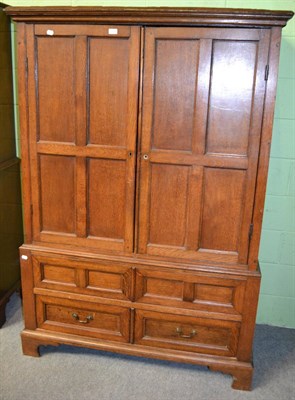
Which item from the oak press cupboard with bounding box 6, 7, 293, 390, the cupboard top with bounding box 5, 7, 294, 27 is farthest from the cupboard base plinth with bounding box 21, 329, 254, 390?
the cupboard top with bounding box 5, 7, 294, 27

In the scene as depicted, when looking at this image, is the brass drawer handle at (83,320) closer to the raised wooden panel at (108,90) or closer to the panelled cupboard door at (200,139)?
the panelled cupboard door at (200,139)

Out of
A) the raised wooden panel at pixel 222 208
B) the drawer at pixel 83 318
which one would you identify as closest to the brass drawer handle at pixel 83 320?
the drawer at pixel 83 318

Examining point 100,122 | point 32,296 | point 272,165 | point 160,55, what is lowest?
point 32,296

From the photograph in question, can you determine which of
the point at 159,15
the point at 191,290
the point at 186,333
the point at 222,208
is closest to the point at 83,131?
the point at 159,15

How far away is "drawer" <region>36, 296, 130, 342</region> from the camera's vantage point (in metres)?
2.21

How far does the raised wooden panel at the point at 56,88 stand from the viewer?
6.22ft

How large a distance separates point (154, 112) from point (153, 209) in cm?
46

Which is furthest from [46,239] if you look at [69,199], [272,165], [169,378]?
[272,165]

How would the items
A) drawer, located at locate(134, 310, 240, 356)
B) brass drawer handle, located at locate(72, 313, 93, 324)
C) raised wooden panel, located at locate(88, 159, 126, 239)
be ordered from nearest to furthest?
raised wooden panel, located at locate(88, 159, 126, 239) < drawer, located at locate(134, 310, 240, 356) < brass drawer handle, located at locate(72, 313, 93, 324)

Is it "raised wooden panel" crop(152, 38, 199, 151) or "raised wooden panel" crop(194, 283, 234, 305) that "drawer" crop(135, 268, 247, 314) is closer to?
"raised wooden panel" crop(194, 283, 234, 305)

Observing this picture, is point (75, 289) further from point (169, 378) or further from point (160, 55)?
point (160, 55)

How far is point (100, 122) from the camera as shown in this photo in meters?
1.95

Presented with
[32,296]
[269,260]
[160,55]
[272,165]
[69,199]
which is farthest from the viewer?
[269,260]

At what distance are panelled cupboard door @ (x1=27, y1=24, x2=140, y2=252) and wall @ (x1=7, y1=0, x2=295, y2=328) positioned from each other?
64cm
